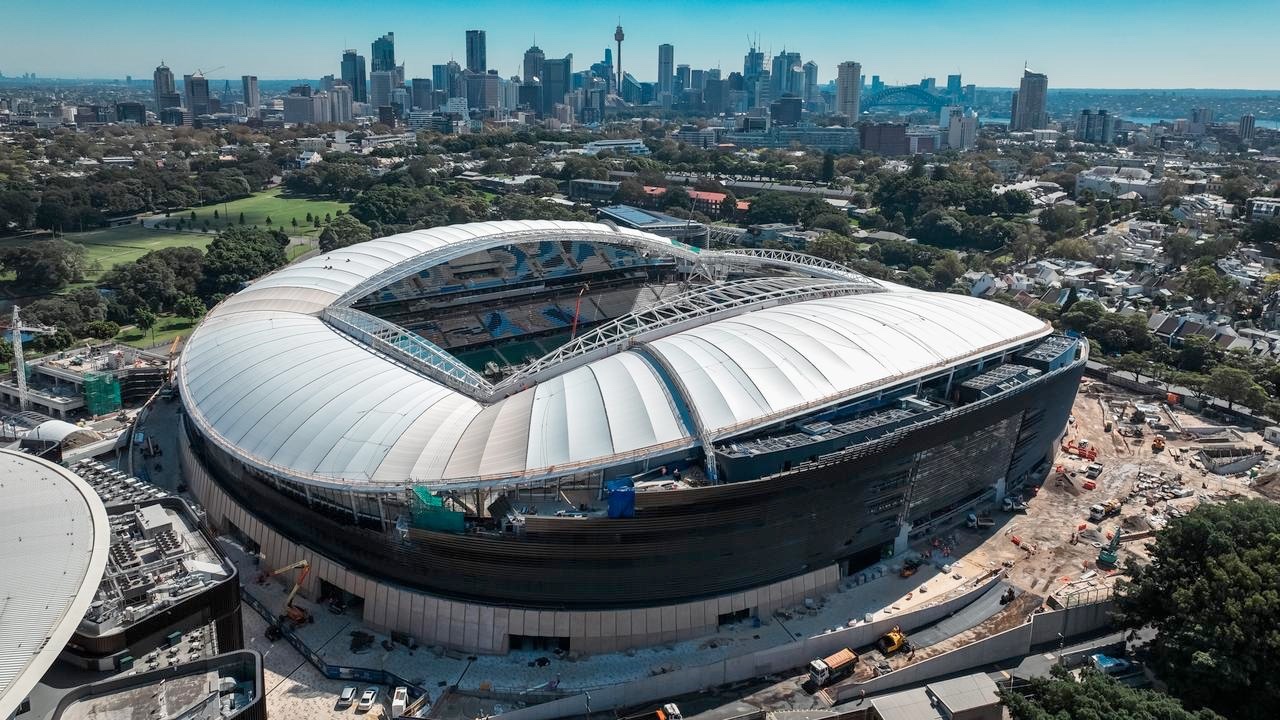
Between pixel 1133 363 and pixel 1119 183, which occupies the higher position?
pixel 1119 183

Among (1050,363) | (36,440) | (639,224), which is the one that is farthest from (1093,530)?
(639,224)

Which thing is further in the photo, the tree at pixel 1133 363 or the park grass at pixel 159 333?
the park grass at pixel 159 333

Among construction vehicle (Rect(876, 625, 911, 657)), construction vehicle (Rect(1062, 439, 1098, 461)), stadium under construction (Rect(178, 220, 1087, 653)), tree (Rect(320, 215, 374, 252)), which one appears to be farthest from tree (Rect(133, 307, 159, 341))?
construction vehicle (Rect(1062, 439, 1098, 461))

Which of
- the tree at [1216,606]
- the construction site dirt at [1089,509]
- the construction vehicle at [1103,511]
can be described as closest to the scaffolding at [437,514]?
the construction site dirt at [1089,509]

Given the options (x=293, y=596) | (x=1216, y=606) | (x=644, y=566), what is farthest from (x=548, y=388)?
(x=1216, y=606)

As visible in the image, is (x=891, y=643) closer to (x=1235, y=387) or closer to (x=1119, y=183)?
(x=1235, y=387)

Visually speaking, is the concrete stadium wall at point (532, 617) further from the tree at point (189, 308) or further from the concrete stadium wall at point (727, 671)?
the tree at point (189, 308)

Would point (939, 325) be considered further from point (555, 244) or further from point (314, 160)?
point (314, 160)

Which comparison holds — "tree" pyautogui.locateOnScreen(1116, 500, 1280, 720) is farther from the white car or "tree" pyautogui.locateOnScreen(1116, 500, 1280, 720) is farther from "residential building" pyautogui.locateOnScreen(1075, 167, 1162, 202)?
"residential building" pyautogui.locateOnScreen(1075, 167, 1162, 202)
